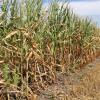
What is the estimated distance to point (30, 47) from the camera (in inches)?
312

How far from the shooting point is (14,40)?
7.57 m

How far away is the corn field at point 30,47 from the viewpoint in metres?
7.23

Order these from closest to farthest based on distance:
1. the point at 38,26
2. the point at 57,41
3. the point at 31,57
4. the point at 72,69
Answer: the point at 31,57, the point at 38,26, the point at 57,41, the point at 72,69

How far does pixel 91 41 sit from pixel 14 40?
6.65 metres

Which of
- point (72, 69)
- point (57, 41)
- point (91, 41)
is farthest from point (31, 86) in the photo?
point (91, 41)

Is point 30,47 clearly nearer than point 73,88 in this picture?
Yes

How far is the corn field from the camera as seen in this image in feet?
23.7

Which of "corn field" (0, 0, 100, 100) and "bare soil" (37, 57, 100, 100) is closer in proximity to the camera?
"corn field" (0, 0, 100, 100)

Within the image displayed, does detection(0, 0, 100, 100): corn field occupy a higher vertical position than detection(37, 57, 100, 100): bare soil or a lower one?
higher

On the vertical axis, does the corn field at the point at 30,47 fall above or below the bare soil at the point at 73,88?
above

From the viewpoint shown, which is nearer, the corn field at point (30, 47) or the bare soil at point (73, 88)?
the corn field at point (30, 47)

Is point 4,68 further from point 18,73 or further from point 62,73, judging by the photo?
point 62,73

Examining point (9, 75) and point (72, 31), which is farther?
point (72, 31)

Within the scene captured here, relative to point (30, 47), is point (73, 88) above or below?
below
